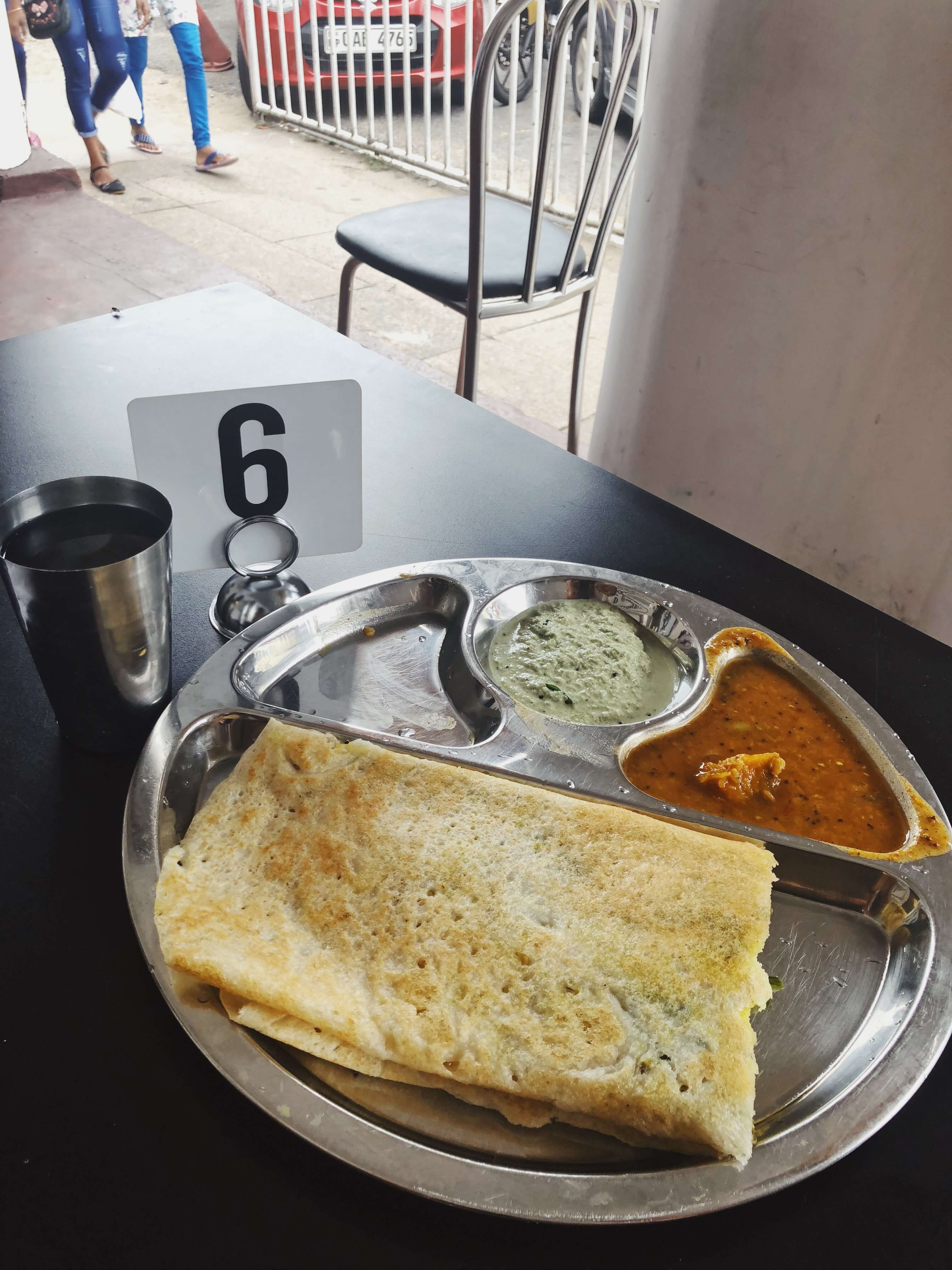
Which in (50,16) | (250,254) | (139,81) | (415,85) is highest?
(50,16)

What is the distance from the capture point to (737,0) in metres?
1.85

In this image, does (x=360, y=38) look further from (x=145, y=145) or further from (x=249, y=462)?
(x=249, y=462)

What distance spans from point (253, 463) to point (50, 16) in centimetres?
514

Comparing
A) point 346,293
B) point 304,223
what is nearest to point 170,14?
point 304,223

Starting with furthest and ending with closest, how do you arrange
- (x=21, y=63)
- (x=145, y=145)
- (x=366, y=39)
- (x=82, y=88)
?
(x=366, y=39) → (x=145, y=145) → (x=82, y=88) → (x=21, y=63)

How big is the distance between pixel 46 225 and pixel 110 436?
417cm

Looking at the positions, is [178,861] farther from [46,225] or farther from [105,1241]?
[46,225]

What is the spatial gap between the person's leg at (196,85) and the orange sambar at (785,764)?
5.61 m

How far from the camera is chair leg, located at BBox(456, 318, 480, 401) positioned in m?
2.64

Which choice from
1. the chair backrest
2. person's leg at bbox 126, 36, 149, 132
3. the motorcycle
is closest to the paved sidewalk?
person's leg at bbox 126, 36, 149, 132

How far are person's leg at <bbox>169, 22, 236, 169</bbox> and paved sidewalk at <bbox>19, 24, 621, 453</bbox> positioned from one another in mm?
145

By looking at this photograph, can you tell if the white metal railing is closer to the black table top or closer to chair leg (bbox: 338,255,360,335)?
chair leg (bbox: 338,255,360,335)

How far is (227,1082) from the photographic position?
0.71 metres

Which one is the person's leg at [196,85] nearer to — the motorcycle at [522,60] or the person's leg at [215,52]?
the motorcycle at [522,60]
